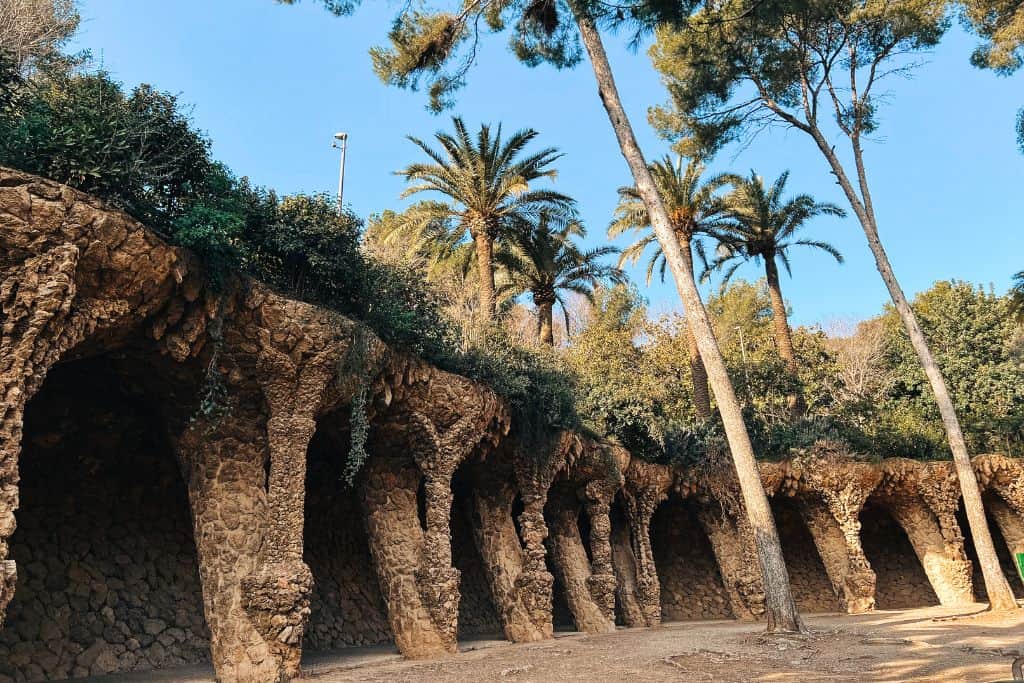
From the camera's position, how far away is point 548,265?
20.7 meters

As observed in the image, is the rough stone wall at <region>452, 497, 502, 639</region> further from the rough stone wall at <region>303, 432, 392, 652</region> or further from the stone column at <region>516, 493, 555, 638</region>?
the rough stone wall at <region>303, 432, 392, 652</region>

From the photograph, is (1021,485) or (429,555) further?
(1021,485)

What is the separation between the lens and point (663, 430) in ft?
62.2

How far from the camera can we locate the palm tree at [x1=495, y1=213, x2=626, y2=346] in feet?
64.9

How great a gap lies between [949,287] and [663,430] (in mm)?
20205

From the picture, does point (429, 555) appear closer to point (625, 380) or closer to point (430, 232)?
point (430, 232)

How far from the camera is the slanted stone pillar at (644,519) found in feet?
55.0

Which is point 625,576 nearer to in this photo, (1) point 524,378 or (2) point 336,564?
(1) point 524,378

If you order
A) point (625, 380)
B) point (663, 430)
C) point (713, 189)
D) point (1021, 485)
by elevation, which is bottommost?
point (1021, 485)

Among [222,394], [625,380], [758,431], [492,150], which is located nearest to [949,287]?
[625,380]

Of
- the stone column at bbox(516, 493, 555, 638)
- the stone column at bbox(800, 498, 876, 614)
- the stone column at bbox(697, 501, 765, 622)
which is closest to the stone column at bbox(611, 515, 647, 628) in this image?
the stone column at bbox(697, 501, 765, 622)

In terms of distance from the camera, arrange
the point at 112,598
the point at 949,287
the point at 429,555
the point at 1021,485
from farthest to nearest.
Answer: the point at 949,287 → the point at 1021,485 → the point at 429,555 → the point at 112,598

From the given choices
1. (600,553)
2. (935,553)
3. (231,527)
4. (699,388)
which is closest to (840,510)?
(935,553)

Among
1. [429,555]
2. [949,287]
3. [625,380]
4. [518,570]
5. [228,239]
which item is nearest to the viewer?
[228,239]
